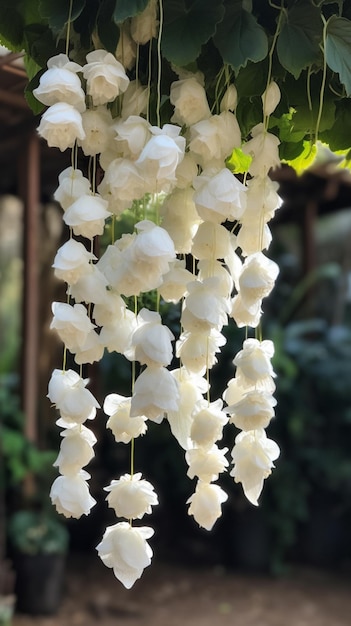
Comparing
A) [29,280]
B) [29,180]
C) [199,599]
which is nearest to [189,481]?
[199,599]

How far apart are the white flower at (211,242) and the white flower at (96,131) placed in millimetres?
128

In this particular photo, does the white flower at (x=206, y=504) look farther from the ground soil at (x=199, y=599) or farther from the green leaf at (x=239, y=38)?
the ground soil at (x=199, y=599)

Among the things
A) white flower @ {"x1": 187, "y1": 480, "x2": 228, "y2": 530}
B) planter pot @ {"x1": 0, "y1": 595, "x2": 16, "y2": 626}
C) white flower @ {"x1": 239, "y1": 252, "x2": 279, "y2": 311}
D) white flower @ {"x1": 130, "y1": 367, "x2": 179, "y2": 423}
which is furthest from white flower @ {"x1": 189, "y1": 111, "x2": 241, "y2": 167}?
planter pot @ {"x1": 0, "y1": 595, "x2": 16, "y2": 626}

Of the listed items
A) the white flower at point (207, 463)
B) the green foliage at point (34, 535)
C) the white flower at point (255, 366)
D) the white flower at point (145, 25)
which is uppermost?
the white flower at point (145, 25)

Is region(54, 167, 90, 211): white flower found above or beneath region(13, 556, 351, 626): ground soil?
above

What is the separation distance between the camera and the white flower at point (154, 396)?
637mm

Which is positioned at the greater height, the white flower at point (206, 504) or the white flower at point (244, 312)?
the white flower at point (244, 312)

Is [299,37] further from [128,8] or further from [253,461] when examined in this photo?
[253,461]

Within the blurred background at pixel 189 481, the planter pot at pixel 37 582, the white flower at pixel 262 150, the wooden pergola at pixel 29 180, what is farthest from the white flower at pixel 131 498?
the planter pot at pixel 37 582

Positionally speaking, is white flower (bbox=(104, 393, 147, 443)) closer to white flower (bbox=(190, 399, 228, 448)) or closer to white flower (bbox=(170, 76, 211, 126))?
white flower (bbox=(190, 399, 228, 448))

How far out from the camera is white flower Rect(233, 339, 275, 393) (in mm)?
725

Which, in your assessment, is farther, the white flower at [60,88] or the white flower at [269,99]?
the white flower at [269,99]

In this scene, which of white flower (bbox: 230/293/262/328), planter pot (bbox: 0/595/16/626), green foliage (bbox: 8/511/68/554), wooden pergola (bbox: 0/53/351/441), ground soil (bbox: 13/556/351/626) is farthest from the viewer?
ground soil (bbox: 13/556/351/626)

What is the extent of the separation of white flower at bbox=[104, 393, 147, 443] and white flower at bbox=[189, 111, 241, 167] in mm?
258
